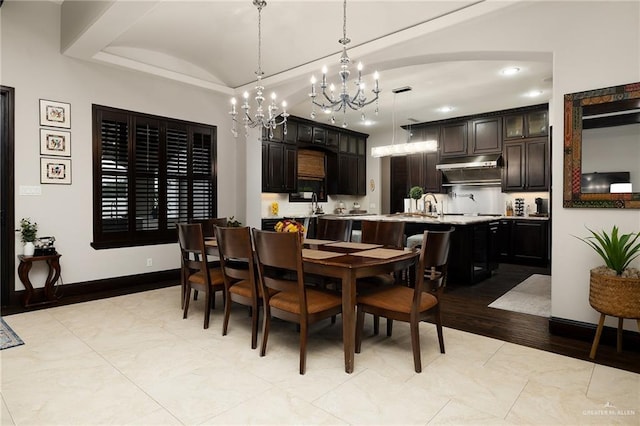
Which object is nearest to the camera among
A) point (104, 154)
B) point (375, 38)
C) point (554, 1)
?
point (554, 1)

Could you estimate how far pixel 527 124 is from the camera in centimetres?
665

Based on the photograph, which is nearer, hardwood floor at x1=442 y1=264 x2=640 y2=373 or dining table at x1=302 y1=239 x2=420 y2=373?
dining table at x1=302 y1=239 x2=420 y2=373

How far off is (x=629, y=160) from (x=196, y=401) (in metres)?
3.54

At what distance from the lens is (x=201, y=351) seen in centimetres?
273

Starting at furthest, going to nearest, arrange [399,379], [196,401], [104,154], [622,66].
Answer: [104,154] < [622,66] < [399,379] < [196,401]

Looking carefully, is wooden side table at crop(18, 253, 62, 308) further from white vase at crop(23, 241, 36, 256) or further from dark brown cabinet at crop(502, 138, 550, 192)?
dark brown cabinet at crop(502, 138, 550, 192)

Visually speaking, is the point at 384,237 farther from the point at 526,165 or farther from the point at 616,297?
the point at 526,165

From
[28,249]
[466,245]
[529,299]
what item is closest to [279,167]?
[466,245]

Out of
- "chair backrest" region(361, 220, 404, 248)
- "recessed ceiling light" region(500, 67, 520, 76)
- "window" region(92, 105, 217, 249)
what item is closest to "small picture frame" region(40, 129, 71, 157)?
"window" region(92, 105, 217, 249)

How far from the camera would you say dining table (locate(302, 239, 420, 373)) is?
2.33m

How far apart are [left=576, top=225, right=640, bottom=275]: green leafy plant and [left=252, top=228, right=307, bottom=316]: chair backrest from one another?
A: 2201 mm

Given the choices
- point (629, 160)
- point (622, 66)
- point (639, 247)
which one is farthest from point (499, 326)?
point (622, 66)

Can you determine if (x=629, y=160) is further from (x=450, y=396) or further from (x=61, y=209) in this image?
(x=61, y=209)

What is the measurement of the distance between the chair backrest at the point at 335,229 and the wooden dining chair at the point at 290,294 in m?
1.32
